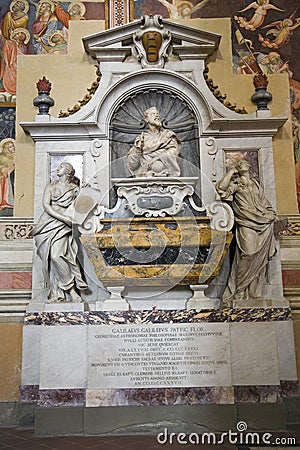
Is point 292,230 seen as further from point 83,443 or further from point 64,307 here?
point 83,443

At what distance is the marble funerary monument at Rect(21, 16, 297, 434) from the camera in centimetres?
585

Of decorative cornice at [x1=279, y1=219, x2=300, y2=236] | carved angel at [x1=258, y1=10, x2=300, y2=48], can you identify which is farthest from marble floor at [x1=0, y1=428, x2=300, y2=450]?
carved angel at [x1=258, y1=10, x2=300, y2=48]

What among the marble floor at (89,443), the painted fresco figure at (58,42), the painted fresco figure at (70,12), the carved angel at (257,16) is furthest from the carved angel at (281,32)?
the marble floor at (89,443)

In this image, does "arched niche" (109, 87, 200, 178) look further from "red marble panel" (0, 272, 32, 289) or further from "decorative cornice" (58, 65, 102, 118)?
"red marble panel" (0, 272, 32, 289)

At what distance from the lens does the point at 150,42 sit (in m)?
7.36

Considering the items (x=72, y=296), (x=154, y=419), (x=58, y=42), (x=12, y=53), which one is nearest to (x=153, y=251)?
(x=72, y=296)

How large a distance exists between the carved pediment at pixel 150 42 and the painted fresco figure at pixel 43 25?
686 mm

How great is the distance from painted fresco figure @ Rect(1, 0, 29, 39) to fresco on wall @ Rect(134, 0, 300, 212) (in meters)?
1.63

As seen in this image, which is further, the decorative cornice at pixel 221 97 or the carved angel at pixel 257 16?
the carved angel at pixel 257 16

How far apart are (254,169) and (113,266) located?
2.41 m

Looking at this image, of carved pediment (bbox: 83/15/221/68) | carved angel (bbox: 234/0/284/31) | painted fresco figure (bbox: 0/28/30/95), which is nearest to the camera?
carved pediment (bbox: 83/15/221/68)

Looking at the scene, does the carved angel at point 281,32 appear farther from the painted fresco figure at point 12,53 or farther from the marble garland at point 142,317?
the marble garland at point 142,317

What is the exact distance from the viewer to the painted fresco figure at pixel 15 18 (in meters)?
7.82

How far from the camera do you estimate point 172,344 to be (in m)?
5.96
